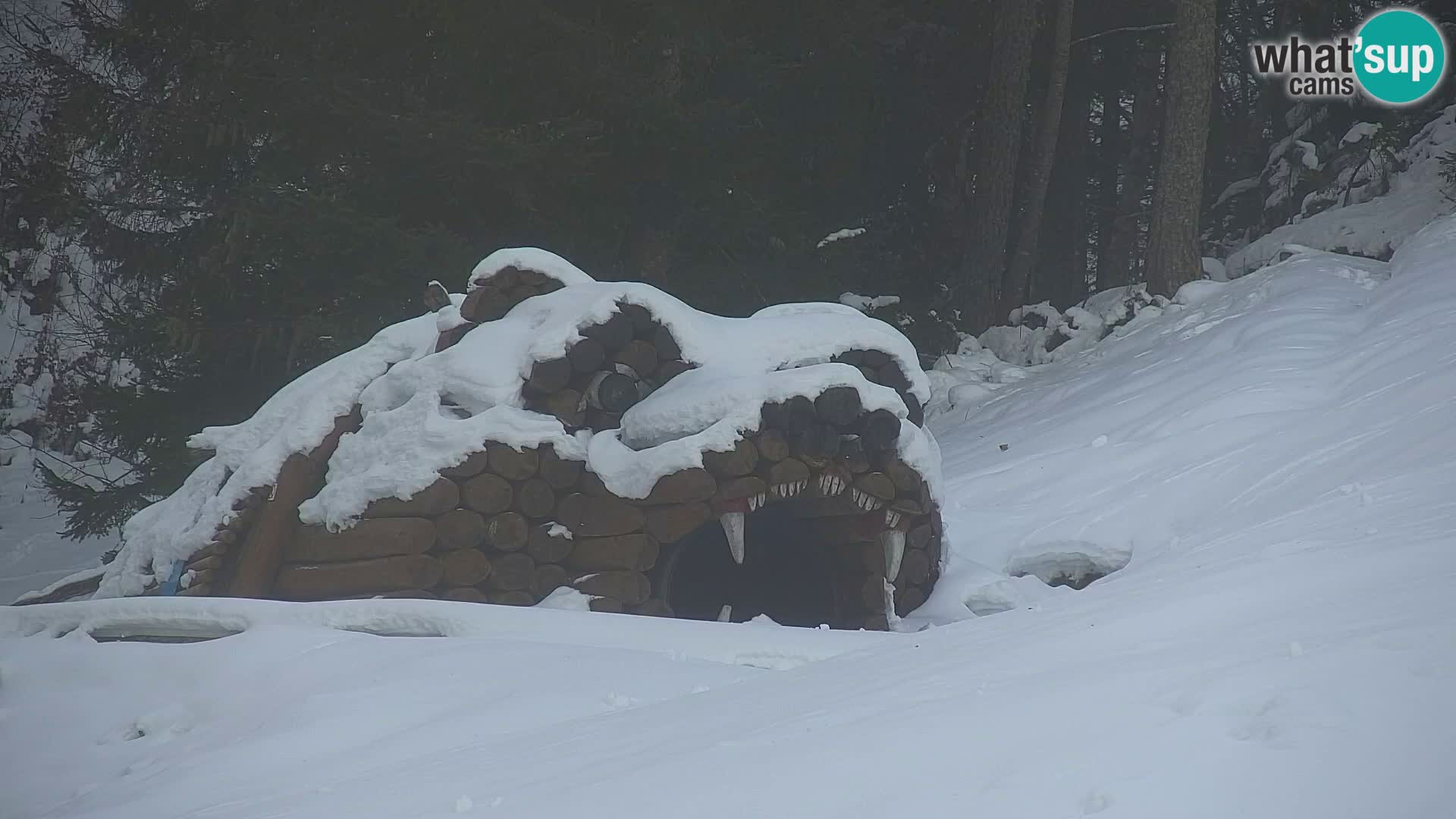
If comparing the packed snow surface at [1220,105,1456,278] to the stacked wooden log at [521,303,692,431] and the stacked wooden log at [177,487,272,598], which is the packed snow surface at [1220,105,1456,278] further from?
the stacked wooden log at [177,487,272,598]

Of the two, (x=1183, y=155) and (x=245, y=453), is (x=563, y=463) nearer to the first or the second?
(x=245, y=453)

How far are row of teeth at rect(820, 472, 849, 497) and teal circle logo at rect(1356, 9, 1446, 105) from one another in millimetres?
8668

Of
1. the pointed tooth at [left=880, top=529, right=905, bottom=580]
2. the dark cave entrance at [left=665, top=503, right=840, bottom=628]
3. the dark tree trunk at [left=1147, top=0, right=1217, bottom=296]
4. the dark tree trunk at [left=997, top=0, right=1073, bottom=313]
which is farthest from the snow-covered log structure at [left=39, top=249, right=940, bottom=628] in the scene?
the dark tree trunk at [left=997, top=0, right=1073, bottom=313]

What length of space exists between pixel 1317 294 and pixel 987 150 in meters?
5.22

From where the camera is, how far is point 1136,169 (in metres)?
16.2

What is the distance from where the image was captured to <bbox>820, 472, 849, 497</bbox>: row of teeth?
611 centimetres

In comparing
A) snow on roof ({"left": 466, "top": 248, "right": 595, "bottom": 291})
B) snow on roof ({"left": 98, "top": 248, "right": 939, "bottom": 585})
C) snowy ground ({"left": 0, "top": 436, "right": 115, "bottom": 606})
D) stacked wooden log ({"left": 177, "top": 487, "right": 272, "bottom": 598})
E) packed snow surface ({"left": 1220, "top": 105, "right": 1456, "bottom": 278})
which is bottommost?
snowy ground ({"left": 0, "top": 436, "right": 115, "bottom": 606})

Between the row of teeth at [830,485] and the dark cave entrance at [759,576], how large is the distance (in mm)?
859

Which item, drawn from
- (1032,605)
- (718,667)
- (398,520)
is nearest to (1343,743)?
(718,667)

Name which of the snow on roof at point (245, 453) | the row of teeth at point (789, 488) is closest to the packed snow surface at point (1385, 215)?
the row of teeth at point (789, 488)

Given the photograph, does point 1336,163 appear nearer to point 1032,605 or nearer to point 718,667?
point 1032,605

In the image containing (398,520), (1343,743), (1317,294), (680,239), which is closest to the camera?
(1343,743)

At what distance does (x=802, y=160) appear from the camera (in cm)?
1284

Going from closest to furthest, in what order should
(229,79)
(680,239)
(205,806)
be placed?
1. (205,806)
2. (229,79)
3. (680,239)
